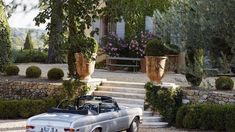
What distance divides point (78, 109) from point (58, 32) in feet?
19.0

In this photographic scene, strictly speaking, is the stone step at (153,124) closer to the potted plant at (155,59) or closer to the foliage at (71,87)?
the potted plant at (155,59)

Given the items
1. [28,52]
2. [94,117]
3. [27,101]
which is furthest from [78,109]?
[28,52]

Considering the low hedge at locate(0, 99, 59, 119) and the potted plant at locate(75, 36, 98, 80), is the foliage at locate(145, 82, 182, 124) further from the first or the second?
the low hedge at locate(0, 99, 59, 119)

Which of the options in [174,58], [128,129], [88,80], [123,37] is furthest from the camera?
[123,37]

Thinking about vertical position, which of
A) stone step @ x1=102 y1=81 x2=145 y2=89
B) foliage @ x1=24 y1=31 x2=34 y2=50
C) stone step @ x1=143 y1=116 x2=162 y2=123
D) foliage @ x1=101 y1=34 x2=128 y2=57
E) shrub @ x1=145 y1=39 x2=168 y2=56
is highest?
foliage @ x1=24 y1=31 x2=34 y2=50

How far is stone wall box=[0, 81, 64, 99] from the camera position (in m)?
16.8

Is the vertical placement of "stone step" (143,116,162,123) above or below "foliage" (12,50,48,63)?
below

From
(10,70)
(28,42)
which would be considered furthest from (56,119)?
(28,42)

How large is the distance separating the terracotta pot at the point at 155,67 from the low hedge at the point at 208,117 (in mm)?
1644

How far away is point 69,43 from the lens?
15977 mm

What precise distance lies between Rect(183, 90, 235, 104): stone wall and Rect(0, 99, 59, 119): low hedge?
15.3ft

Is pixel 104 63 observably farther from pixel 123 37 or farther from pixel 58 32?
pixel 58 32

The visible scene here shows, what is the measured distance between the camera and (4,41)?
2003 cm

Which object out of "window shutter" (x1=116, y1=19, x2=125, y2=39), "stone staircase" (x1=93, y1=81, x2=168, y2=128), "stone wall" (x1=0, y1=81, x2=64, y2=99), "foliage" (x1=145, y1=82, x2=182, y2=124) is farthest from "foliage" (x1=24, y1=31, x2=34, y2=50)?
"foliage" (x1=145, y1=82, x2=182, y2=124)
